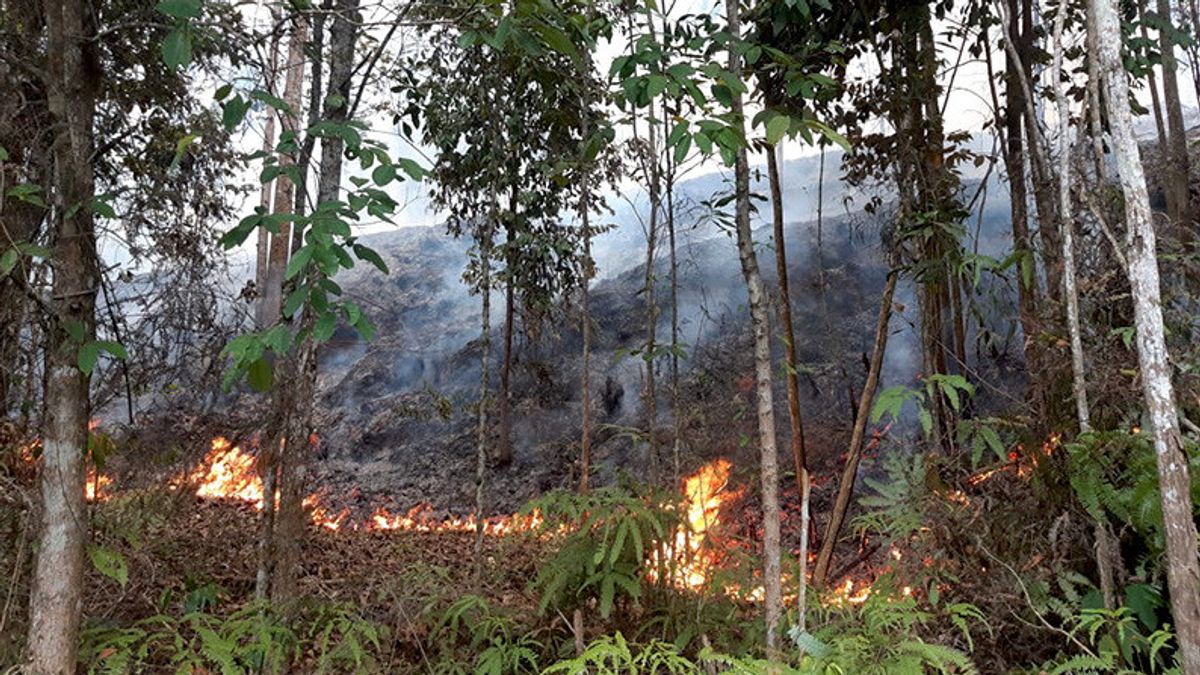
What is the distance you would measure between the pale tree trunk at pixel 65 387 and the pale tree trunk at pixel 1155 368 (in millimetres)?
3993

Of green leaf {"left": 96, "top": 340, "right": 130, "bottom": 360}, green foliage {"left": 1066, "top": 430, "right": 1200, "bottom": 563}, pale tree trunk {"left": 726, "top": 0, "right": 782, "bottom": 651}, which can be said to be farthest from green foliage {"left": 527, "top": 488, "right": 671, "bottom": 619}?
green leaf {"left": 96, "top": 340, "right": 130, "bottom": 360}

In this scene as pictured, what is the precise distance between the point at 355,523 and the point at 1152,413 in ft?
28.4

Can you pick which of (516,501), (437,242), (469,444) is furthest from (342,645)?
(437,242)

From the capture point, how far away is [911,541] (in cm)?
377

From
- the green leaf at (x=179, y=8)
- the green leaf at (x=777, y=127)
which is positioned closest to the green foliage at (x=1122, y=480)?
the green leaf at (x=777, y=127)

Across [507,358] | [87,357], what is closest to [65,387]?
[87,357]

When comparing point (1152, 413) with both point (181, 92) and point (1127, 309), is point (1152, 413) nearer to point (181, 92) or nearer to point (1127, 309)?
point (1127, 309)

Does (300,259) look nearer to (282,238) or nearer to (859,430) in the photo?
(859,430)

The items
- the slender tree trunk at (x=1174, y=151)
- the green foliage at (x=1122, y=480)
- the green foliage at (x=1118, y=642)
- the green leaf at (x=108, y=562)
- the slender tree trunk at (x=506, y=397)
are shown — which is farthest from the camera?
the slender tree trunk at (x=506, y=397)

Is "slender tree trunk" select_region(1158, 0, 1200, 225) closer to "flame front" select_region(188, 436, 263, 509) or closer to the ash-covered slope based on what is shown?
the ash-covered slope

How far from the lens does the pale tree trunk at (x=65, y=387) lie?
8.71 ft

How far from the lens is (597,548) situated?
379cm

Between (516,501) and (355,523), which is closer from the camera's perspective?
(355,523)

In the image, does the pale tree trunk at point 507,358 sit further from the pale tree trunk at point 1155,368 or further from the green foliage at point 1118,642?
the green foliage at point 1118,642
